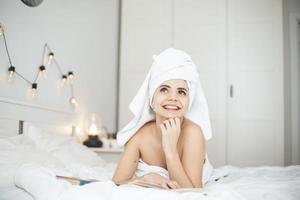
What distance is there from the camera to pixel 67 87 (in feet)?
9.00

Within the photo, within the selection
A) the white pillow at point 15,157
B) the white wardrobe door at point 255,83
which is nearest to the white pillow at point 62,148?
the white pillow at point 15,157

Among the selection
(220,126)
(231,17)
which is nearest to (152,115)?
(220,126)

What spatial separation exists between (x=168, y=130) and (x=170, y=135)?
0.07 ft

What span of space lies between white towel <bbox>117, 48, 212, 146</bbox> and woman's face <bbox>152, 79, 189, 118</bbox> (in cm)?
2

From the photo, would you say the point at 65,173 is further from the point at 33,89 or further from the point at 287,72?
the point at 287,72

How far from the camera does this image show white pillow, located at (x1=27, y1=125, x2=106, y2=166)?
179cm

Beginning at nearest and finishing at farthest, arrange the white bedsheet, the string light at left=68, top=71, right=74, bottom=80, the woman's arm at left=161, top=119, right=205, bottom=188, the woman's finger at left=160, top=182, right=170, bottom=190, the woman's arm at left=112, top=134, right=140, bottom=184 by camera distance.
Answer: the white bedsheet, the woman's finger at left=160, top=182, right=170, bottom=190, the woman's arm at left=161, top=119, right=205, bottom=188, the woman's arm at left=112, top=134, right=140, bottom=184, the string light at left=68, top=71, right=74, bottom=80

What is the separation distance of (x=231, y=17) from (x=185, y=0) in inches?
23.2

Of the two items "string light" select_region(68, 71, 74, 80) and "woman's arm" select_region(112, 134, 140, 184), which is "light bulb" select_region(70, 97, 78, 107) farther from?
"woman's arm" select_region(112, 134, 140, 184)

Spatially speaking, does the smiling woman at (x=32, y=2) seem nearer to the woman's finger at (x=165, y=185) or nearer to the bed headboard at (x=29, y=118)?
the bed headboard at (x=29, y=118)

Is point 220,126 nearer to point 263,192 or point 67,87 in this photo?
point 67,87

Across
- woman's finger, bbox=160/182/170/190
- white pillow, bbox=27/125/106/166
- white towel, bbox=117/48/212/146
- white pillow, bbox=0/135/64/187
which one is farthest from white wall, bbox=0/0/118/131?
woman's finger, bbox=160/182/170/190

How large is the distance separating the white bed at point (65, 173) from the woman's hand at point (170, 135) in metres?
0.22

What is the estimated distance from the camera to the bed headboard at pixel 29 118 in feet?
5.87
